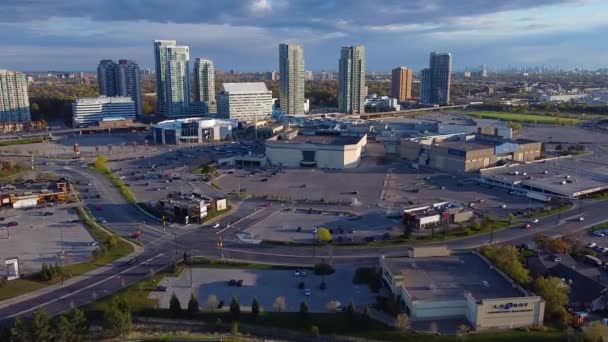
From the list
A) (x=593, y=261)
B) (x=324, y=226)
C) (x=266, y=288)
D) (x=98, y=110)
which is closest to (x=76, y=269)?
(x=266, y=288)

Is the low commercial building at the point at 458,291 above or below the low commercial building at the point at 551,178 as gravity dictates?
below

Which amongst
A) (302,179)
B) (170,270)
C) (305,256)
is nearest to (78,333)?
(170,270)

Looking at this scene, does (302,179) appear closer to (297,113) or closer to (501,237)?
(501,237)

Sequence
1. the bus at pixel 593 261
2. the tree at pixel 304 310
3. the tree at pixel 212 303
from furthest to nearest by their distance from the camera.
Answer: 1. the bus at pixel 593 261
2. the tree at pixel 212 303
3. the tree at pixel 304 310

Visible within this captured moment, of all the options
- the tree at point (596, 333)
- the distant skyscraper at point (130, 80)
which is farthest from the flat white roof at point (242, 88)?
the tree at point (596, 333)

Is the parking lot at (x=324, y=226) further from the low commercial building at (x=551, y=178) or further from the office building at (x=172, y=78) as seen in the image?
the office building at (x=172, y=78)

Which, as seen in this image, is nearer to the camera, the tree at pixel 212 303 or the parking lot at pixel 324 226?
the tree at pixel 212 303

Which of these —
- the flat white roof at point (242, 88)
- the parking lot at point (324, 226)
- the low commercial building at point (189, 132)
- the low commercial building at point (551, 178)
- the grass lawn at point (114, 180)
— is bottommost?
the parking lot at point (324, 226)

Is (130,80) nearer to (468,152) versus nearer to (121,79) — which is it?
(121,79)
